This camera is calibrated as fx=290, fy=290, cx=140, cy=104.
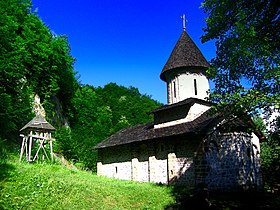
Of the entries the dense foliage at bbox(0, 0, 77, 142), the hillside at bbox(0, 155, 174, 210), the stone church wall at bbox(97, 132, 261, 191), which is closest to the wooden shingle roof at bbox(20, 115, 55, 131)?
the dense foliage at bbox(0, 0, 77, 142)

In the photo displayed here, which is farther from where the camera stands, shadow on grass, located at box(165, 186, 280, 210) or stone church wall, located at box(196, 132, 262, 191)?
stone church wall, located at box(196, 132, 262, 191)

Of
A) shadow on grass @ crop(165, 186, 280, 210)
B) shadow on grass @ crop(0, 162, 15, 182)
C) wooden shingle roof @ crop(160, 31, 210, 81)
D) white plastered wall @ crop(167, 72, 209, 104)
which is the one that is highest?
wooden shingle roof @ crop(160, 31, 210, 81)

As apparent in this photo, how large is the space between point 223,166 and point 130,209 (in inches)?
284

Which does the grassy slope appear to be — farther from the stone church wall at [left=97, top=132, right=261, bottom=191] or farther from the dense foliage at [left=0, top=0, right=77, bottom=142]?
the dense foliage at [left=0, top=0, right=77, bottom=142]

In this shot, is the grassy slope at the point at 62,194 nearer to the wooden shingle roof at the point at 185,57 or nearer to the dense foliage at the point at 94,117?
the wooden shingle roof at the point at 185,57

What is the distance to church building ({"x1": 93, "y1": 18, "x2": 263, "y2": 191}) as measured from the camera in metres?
16.3

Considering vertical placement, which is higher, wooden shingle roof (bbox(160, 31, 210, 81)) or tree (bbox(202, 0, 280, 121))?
wooden shingle roof (bbox(160, 31, 210, 81))

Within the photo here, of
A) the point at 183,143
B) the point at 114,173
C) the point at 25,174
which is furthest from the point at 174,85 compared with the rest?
the point at 25,174

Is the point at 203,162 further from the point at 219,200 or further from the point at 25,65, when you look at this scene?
the point at 25,65

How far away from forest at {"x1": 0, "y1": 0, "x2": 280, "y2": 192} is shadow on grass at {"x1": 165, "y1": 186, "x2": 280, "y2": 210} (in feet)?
9.04

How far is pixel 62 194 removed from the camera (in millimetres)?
11266

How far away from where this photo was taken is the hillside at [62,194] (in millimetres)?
10258

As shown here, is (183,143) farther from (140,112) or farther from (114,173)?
(140,112)

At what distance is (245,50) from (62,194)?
28.1 ft
